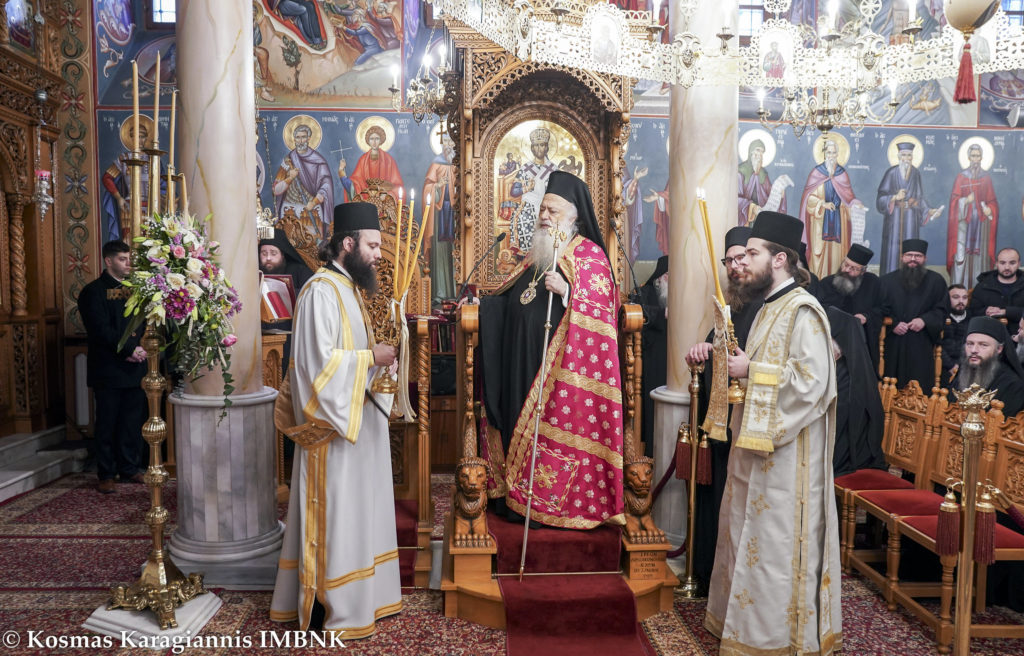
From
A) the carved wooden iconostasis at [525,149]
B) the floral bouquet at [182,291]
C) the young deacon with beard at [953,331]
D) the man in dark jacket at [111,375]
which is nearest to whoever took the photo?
the floral bouquet at [182,291]

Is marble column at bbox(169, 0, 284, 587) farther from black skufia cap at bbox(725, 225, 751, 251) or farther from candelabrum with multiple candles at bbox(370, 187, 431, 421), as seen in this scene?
black skufia cap at bbox(725, 225, 751, 251)

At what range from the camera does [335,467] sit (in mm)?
3520

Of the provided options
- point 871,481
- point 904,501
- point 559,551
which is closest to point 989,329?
point 871,481

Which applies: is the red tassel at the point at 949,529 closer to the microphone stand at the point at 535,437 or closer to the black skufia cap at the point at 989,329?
the microphone stand at the point at 535,437

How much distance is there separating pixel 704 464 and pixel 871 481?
1.40 meters

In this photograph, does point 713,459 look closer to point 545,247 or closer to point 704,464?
point 704,464

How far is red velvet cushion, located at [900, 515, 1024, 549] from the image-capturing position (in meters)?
3.52

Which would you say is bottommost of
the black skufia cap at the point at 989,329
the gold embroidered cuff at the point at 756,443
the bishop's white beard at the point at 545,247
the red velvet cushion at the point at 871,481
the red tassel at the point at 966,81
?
the red velvet cushion at the point at 871,481

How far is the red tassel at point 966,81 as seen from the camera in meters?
2.86

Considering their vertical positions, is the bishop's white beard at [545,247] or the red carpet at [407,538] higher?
the bishop's white beard at [545,247]

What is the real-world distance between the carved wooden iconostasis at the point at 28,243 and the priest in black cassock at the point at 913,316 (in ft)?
30.1

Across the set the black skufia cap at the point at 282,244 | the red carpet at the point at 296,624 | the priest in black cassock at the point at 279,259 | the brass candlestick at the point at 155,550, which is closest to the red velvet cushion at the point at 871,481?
the red carpet at the point at 296,624

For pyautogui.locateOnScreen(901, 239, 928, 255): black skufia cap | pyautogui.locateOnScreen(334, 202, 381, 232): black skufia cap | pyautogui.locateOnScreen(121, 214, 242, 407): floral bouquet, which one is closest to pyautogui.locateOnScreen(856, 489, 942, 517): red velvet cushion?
pyautogui.locateOnScreen(334, 202, 381, 232): black skufia cap

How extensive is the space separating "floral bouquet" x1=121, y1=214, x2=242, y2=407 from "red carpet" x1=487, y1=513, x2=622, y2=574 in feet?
5.81
